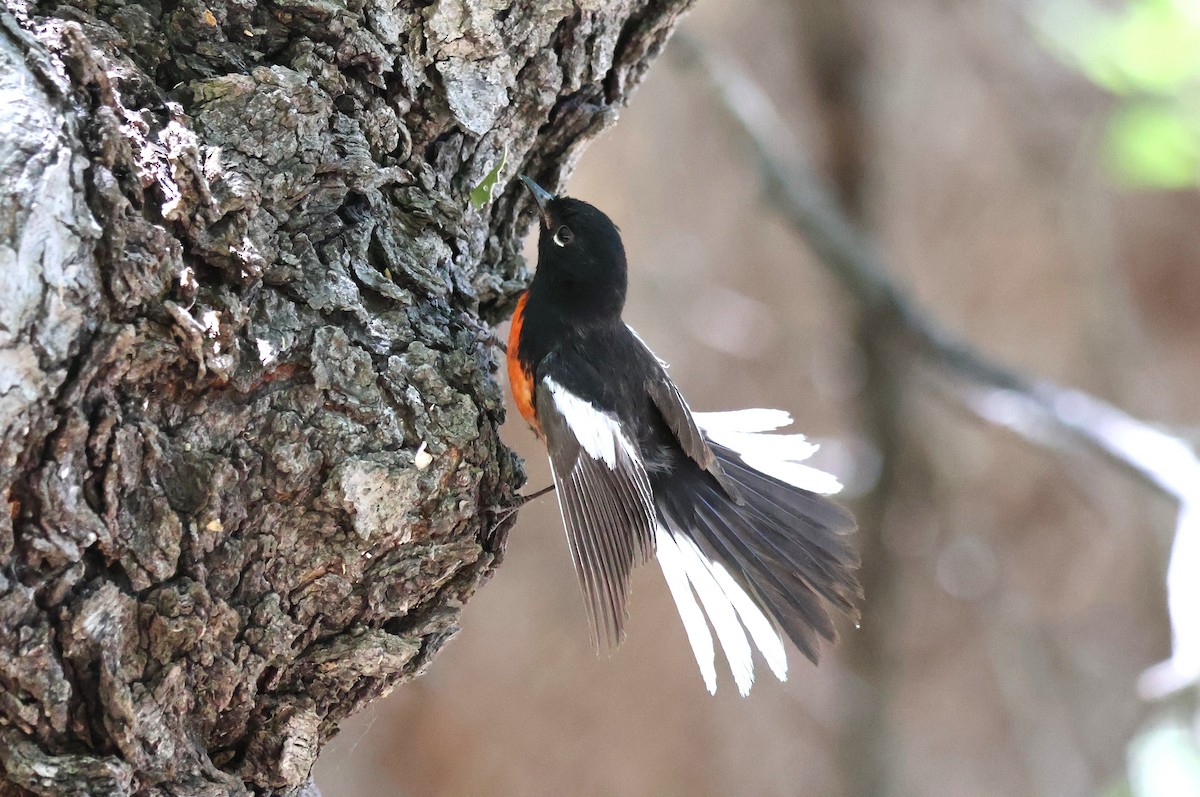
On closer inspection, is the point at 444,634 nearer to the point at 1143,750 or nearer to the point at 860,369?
the point at 1143,750

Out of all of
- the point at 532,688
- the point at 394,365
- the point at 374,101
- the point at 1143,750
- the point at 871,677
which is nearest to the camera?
the point at 394,365

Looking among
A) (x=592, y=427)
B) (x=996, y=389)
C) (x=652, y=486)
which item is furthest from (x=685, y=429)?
(x=996, y=389)

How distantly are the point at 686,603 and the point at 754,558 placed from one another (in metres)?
0.21

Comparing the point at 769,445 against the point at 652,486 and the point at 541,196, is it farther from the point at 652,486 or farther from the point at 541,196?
the point at 541,196

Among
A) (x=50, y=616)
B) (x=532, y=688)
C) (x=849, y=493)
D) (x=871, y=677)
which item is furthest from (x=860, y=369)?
(x=50, y=616)

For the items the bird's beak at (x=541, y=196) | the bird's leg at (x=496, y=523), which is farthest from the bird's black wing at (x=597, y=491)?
the bird's beak at (x=541, y=196)

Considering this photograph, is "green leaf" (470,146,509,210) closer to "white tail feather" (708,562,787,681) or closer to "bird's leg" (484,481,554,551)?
"bird's leg" (484,481,554,551)

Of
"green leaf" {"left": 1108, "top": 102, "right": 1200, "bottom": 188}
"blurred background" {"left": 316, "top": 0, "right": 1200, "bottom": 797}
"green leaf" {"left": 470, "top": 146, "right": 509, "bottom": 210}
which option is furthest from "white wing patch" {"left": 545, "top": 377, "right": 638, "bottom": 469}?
"green leaf" {"left": 1108, "top": 102, "right": 1200, "bottom": 188}

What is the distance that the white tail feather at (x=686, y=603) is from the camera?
2.38m

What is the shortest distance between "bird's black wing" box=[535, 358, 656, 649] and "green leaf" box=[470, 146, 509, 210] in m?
0.45

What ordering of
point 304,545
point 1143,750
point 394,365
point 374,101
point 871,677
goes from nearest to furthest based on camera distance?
point 304,545 → point 394,365 → point 374,101 → point 1143,750 → point 871,677

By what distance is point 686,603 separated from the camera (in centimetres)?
253

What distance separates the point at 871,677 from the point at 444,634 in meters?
4.74

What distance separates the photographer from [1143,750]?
3.53 m
